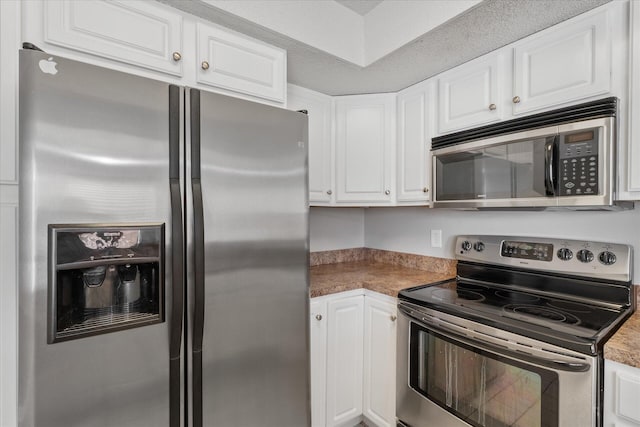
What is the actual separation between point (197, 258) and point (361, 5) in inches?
66.6

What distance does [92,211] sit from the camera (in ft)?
2.94

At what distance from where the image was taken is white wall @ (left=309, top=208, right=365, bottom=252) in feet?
8.18

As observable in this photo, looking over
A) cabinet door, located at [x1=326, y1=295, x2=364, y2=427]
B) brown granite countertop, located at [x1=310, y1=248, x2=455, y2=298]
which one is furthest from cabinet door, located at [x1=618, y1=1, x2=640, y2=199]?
cabinet door, located at [x1=326, y1=295, x2=364, y2=427]

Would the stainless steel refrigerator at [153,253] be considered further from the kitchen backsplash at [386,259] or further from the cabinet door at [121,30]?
the kitchen backsplash at [386,259]

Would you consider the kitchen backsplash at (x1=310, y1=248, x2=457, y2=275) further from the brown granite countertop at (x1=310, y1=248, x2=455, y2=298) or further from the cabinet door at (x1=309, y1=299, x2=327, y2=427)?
the cabinet door at (x1=309, y1=299, x2=327, y2=427)

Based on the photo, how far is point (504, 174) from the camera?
151cm

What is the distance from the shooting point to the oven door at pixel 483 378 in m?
1.03

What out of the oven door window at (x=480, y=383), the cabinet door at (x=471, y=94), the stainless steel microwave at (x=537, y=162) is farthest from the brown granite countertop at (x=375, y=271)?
the cabinet door at (x=471, y=94)

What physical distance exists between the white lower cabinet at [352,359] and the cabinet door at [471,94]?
3.63ft

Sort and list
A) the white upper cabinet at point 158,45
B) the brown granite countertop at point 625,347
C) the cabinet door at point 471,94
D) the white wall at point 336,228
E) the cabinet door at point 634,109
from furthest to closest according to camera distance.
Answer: the white wall at point 336,228 → the cabinet door at point 471,94 → the cabinet door at point 634,109 → the white upper cabinet at point 158,45 → the brown granite countertop at point 625,347

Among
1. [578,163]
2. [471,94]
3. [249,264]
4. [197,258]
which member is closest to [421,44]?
[471,94]

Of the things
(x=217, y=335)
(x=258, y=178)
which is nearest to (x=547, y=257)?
(x=258, y=178)

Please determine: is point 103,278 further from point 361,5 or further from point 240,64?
point 361,5

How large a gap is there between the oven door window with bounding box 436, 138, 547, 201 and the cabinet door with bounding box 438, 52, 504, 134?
7.4 inches
